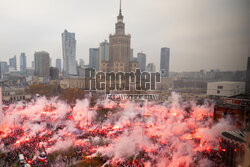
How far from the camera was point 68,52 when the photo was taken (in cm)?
8331

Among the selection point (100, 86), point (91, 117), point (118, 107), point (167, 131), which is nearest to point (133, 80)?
point (100, 86)

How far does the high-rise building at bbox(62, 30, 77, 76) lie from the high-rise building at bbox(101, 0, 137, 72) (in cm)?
4255

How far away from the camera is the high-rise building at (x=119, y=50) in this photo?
4456 cm

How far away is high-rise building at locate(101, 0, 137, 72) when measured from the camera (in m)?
44.6

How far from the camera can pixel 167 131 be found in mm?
14062

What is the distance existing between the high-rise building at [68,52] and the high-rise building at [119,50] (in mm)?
42548

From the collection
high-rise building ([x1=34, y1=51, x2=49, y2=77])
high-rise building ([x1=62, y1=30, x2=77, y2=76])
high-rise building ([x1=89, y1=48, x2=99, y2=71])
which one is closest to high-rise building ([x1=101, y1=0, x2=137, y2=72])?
high-rise building ([x1=62, y1=30, x2=77, y2=76])

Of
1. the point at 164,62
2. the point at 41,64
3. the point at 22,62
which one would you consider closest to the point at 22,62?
the point at 22,62

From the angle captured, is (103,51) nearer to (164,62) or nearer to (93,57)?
(93,57)

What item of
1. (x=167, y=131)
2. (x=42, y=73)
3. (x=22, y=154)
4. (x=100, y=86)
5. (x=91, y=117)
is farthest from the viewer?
(x=42, y=73)

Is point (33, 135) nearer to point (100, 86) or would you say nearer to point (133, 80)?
point (100, 86)

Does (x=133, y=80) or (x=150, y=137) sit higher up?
(x=133, y=80)

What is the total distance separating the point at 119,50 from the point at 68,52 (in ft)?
158

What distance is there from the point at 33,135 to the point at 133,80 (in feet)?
105
